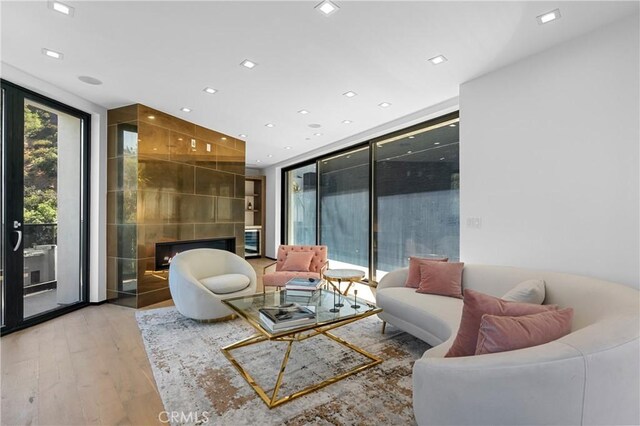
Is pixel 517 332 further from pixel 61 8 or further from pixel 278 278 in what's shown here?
pixel 61 8

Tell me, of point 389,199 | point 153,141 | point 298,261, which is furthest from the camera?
point 389,199

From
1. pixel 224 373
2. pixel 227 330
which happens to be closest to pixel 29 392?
pixel 224 373

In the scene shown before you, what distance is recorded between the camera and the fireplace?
14.3ft

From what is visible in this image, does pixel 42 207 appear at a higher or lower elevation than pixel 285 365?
higher

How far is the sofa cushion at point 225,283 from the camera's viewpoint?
354 cm

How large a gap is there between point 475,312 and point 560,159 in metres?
1.92

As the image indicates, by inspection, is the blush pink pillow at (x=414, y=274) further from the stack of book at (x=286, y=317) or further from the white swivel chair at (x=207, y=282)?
the white swivel chair at (x=207, y=282)

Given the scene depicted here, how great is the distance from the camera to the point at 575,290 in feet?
7.09

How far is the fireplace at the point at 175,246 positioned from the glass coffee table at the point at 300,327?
2.10m

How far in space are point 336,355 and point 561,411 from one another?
5.75 feet

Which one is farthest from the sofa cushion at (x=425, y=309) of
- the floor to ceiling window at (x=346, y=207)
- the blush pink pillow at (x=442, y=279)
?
the floor to ceiling window at (x=346, y=207)

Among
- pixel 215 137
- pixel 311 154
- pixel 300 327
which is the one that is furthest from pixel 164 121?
pixel 300 327

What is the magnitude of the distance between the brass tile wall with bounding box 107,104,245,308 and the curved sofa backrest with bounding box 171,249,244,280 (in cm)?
79

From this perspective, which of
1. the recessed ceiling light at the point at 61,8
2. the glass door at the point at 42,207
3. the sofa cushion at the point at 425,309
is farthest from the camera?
the glass door at the point at 42,207
